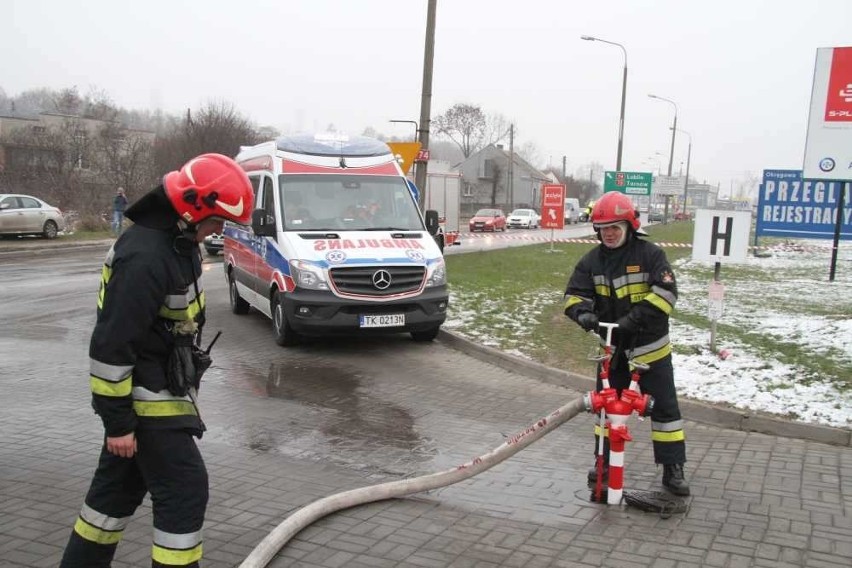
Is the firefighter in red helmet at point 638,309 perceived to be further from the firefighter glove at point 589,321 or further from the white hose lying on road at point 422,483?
the white hose lying on road at point 422,483

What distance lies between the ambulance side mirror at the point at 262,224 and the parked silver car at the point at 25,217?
1846cm

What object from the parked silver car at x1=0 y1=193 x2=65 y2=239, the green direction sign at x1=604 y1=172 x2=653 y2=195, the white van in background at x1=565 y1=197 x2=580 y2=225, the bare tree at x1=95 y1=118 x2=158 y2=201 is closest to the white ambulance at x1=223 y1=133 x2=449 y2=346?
the parked silver car at x1=0 y1=193 x2=65 y2=239

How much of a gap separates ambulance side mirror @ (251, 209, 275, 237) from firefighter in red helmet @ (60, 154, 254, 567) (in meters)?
6.34

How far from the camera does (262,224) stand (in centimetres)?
949

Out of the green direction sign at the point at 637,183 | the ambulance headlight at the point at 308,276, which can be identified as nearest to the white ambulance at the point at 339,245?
the ambulance headlight at the point at 308,276

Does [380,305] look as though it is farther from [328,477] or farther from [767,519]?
[767,519]

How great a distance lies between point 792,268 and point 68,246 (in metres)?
22.6

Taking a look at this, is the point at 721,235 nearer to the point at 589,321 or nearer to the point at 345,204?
the point at 589,321

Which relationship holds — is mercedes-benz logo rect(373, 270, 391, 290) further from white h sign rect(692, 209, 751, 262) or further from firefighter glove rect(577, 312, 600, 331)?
firefighter glove rect(577, 312, 600, 331)

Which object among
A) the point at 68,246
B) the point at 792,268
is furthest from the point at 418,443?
the point at 68,246

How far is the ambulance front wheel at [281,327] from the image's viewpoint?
9.39 m

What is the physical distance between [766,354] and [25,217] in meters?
23.6

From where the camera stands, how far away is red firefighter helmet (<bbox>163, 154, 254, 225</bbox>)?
9.98 feet

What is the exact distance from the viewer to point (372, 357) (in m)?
9.30
